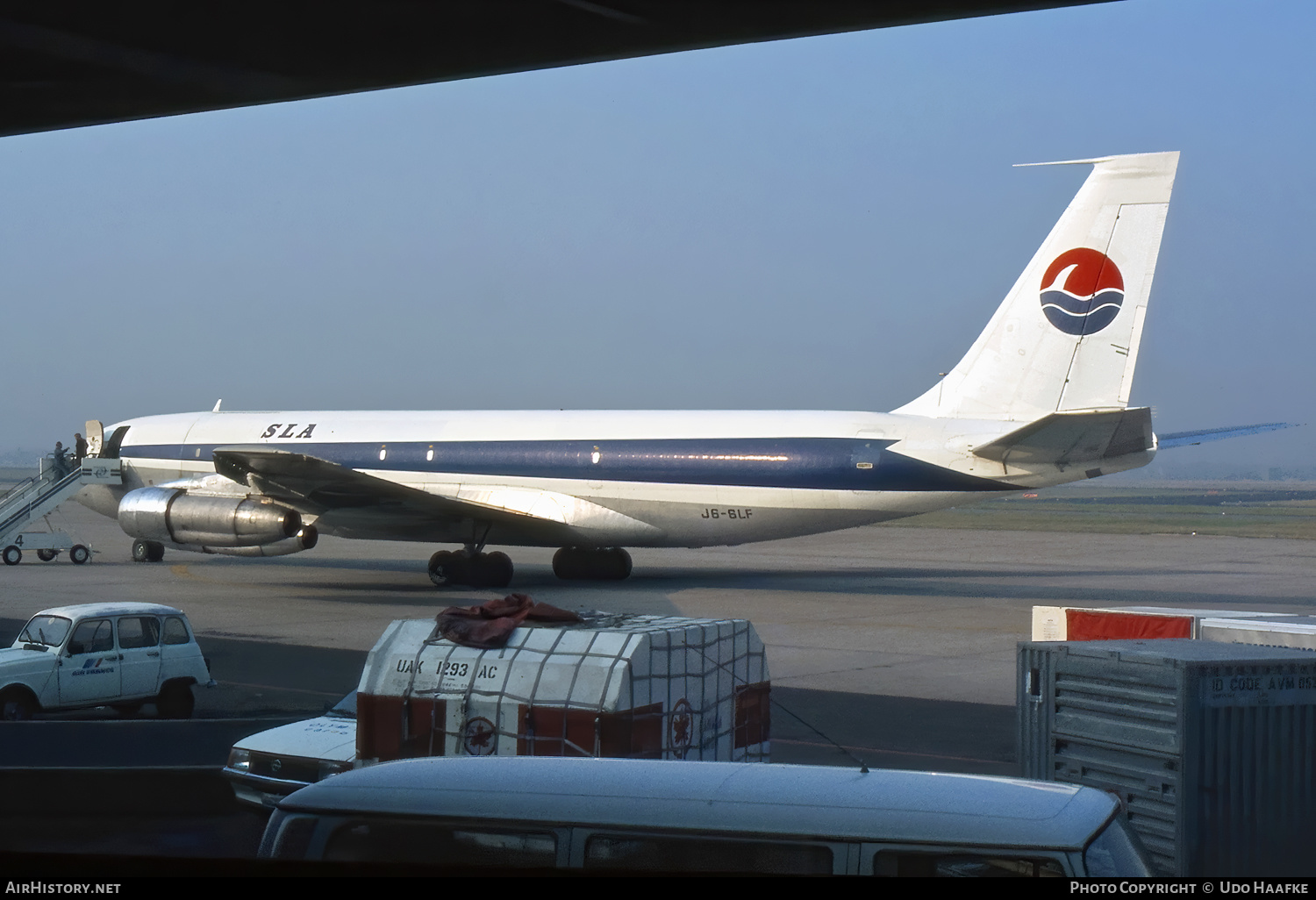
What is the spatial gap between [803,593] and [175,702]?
18.2m

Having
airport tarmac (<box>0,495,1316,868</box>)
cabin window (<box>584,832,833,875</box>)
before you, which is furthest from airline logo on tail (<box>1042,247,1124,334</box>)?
cabin window (<box>584,832,833,875</box>)

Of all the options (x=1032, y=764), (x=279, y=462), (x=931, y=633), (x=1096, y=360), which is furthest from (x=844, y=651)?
(x=279, y=462)

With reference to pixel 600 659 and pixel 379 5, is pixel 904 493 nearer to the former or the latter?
pixel 600 659

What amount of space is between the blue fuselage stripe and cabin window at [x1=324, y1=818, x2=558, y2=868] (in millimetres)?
22498

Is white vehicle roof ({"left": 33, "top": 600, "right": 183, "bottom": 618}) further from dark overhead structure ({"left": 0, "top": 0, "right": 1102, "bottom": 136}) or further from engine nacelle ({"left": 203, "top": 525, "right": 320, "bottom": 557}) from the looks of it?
engine nacelle ({"left": 203, "top": 525, "right": 320, "bottom": 557})

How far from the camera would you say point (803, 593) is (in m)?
30.2

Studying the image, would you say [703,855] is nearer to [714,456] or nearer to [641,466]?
[714,456]

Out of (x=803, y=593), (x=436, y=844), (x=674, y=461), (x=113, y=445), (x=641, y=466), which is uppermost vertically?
(x=113, y=445)

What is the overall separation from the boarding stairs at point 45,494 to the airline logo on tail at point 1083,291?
Result: 26.5 meters

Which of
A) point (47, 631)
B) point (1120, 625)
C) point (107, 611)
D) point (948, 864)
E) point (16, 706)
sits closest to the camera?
point (948, 864)

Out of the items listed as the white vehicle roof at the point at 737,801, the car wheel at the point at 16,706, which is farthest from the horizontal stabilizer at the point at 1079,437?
the white vehicle roof at the point at 737,801

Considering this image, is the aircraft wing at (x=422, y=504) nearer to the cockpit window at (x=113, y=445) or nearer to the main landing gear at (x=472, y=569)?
the main landing gear at (x=472, y=569)

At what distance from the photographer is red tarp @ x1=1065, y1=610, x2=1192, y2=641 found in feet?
39.7

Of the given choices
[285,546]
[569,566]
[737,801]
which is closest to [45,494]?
[285,546]
